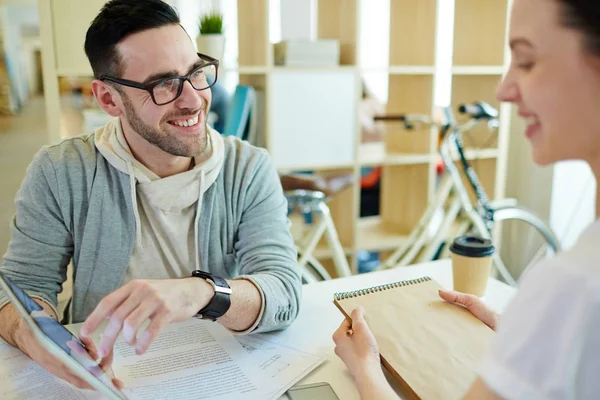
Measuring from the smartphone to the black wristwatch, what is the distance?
0.68 feet

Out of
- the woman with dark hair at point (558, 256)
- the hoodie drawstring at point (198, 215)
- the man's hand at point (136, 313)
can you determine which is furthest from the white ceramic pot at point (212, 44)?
the woman with dark hair at point (558, 256)

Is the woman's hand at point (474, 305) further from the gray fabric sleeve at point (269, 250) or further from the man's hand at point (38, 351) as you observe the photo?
the man's hand at point (38, 351)

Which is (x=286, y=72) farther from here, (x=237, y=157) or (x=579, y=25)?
(x=579, y=25)

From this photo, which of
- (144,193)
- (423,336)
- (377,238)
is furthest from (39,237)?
(377,238)

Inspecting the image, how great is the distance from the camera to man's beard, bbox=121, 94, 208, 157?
4.18 ft

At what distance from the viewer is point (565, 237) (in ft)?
9.33

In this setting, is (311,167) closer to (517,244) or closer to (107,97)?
(107,97)

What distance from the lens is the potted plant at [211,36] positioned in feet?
7.14

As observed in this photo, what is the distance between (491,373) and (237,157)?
0.94 metres

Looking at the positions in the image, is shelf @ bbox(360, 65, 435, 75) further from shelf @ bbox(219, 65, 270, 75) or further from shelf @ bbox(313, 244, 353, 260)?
shelf @ bbox(313, 244, 353, 260)

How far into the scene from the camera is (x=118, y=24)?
4.08ft

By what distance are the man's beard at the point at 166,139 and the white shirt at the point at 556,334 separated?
35.9 inches

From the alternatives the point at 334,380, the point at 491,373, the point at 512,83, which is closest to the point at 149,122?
the point at 334,380

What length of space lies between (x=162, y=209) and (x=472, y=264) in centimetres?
72
